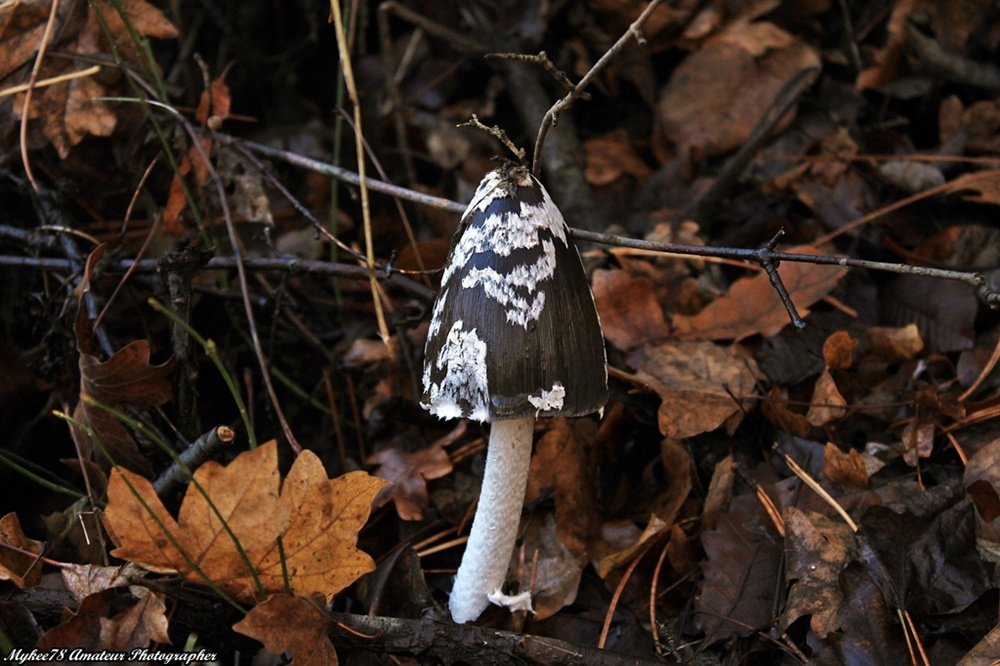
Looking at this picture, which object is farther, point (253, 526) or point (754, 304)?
point (754, 304)

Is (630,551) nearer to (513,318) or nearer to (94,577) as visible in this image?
(513,318)

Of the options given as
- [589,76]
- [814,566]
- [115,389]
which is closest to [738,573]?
[814,566]

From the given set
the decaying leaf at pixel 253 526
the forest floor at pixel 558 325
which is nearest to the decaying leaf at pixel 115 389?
the forest floor at pixel 558 325

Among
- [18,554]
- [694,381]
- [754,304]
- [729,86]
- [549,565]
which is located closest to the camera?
[18,554]

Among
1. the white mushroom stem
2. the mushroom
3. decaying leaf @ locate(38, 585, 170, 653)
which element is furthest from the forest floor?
the mushroom

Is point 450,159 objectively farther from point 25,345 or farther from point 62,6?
point 25,345

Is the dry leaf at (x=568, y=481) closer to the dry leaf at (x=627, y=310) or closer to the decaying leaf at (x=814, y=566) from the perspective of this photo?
the dry leaf at (x=627, y=310)
